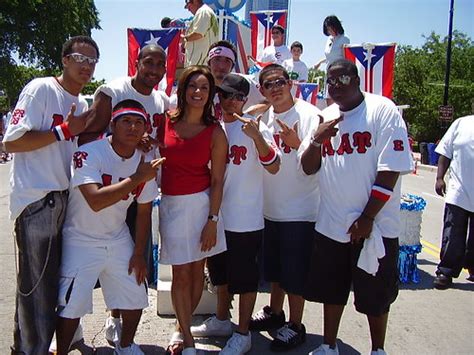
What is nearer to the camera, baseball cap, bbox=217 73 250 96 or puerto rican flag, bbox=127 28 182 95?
baseball cap, bbox=217 73 250 96

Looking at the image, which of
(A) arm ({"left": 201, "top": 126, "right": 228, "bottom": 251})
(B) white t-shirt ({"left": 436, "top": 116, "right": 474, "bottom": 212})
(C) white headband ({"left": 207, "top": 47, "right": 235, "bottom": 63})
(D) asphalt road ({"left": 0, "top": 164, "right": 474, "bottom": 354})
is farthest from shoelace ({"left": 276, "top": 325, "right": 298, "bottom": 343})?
(B) white t-shirt ({"left": 436, "top": 116, "right": 474, "bottom": 212})

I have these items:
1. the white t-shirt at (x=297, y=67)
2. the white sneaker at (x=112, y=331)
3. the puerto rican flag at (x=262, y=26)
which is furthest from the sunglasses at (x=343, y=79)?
the white t-shirt at (x=297, y=67)

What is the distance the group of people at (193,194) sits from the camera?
2.82m

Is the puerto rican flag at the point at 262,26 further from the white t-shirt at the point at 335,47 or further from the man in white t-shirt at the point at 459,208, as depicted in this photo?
the man in white t-shirt at the point at 459,208

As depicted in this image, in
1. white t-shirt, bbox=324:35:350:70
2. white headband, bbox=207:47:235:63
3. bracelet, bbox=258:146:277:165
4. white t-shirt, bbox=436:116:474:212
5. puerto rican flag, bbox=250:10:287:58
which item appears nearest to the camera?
bracelet, bbox=258:146:277:165

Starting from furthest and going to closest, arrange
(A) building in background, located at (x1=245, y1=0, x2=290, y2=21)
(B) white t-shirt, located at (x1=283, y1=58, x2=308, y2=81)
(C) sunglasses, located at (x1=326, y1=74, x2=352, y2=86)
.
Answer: (A) building in background, located at (x1=245, y1=0, x2=290, y2=21) < (B) white t-shirt, located at (x1=283, y1=58, x2=308, y2=81) < (C) sunglasses, located at (x1=326, y1=74, x2=352, y2=86)

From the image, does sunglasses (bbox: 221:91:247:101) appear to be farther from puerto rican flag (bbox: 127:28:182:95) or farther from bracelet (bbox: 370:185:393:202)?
puerto rican flag (bbox: 127:28:182:95)

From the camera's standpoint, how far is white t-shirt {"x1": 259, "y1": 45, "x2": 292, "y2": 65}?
28.2 feet

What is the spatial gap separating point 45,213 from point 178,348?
1.34 meters

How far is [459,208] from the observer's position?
5.17 meters

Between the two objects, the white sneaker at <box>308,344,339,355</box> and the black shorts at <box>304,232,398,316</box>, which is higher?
the black shorts at <box>304,232,398,316</box>

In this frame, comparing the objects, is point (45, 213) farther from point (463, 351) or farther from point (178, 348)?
point (463, 351)

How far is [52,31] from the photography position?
2544 centimetres

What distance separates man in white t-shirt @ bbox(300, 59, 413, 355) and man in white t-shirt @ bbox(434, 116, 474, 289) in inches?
99.0
